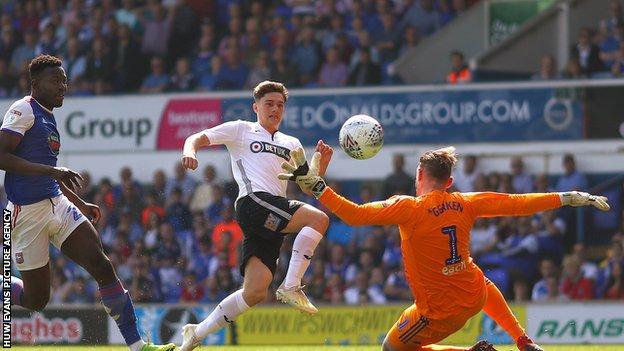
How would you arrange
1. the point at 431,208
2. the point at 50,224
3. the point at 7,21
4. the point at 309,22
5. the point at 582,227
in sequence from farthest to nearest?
the point at 7,21 < the point at 309,22 < the point at 582,227 < the point at 50,224 < the point at 431,208

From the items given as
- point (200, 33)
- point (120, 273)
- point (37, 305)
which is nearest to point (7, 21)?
point (200, 33)

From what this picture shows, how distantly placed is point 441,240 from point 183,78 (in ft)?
45.0

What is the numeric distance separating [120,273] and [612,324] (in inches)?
289

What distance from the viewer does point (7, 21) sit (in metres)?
24.8

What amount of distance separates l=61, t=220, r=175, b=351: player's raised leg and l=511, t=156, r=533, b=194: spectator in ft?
32.4

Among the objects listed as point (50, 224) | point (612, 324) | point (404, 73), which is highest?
point (404, 73)

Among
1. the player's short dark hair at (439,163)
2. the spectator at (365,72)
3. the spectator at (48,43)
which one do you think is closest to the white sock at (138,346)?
the player's short dark hair at (439,163)

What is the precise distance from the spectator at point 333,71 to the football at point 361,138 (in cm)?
1054

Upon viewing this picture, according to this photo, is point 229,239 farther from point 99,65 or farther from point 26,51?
point 26,51

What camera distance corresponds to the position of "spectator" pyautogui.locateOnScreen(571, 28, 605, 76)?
19.6 m

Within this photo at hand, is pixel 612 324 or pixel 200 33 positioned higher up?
pixel 200 33

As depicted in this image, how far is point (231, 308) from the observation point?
34.0ft

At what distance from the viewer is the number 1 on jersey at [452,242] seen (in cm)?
928

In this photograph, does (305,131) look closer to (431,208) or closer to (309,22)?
(309,22)
